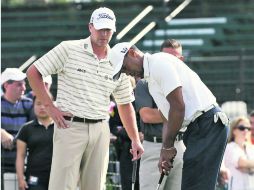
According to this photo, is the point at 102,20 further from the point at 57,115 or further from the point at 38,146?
the point at 38,146

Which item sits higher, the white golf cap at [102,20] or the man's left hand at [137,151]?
the white golf cap at [102,20]

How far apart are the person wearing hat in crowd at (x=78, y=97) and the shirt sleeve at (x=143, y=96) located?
570 mm

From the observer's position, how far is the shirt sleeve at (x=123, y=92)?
9117mm

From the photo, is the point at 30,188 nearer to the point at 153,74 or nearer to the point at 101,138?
the point at 101,138

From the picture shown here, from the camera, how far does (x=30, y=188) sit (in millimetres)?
10898

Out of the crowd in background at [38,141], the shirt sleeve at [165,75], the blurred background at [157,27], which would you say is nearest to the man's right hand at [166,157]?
the shirt sleeve at [165,75]

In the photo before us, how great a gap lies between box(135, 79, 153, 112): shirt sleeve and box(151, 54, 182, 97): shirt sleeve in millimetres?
1953

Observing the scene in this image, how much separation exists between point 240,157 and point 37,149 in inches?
101

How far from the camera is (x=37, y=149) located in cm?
1085

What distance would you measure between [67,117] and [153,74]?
5.25 ft

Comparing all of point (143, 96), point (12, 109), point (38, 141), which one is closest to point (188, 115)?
point (143, 96)

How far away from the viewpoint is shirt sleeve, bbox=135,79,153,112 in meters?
9.32

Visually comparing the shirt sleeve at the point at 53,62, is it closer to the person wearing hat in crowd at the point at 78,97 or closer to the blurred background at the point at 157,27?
the person wearing hat in crowd at the point at 78,97

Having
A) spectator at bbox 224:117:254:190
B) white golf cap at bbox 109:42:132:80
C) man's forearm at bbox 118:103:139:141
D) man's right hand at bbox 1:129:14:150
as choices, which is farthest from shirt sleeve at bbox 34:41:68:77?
spectator at bbox 224:117:254:190
